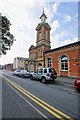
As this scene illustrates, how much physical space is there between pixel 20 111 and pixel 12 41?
24.1 metres

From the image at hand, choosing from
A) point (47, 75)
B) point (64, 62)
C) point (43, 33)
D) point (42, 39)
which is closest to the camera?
point (47, 75)

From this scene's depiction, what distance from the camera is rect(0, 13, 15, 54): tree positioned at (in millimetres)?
25820

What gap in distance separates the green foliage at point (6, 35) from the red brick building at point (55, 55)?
8784 millimetres

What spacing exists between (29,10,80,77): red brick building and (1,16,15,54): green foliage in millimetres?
8784

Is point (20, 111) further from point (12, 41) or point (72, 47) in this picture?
point (12, 41)

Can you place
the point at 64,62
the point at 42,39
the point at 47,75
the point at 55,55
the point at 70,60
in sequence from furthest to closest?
the point at 42,39 → the point at 55,55 → the point at 64,62 → the point at 70,60 → the point at 47,75

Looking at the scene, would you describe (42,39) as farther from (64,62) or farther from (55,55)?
(64,62)

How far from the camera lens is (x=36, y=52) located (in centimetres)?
3984

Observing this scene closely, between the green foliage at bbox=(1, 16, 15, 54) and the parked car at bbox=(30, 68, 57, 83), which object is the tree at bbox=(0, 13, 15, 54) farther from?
the parked car at bbox=(30, 68, 57, 83)

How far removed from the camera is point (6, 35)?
1096 inches

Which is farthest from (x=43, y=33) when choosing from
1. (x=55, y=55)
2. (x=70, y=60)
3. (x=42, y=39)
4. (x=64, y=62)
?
(x=70, y=60)

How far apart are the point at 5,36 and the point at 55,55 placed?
424 inches

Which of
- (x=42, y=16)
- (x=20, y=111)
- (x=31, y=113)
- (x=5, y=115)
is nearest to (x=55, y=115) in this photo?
(x=31, y=113)

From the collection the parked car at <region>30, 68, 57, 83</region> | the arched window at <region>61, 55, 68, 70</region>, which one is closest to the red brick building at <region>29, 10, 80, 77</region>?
the arched window at <region>61, 55, 68, 70</region>
